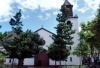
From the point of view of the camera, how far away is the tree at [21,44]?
35062 mm

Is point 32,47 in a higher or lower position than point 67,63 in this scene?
higher

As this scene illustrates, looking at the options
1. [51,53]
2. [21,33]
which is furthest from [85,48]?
[21,33]

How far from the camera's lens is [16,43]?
1410 inches

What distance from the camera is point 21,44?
3559cm

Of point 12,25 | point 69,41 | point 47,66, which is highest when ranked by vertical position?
point 12,25

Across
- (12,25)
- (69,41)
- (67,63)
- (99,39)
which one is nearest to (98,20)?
A: (99,39)

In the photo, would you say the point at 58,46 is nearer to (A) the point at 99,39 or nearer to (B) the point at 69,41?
(B) the point at 69,41

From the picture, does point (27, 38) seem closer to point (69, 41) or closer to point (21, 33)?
point (21, 33)

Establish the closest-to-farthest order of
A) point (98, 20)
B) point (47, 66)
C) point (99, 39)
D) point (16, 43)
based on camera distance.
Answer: point (98, 20) < point (99, 39) < point (16, 43) < point (47, 66)

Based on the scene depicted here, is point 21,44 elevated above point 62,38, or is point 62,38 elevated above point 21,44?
point 62,38

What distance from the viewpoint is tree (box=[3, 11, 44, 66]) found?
35.1 m

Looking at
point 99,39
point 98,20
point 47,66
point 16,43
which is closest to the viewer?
point 98,20

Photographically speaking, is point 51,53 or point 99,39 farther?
point 51,53

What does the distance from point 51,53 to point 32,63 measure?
7.80 m
